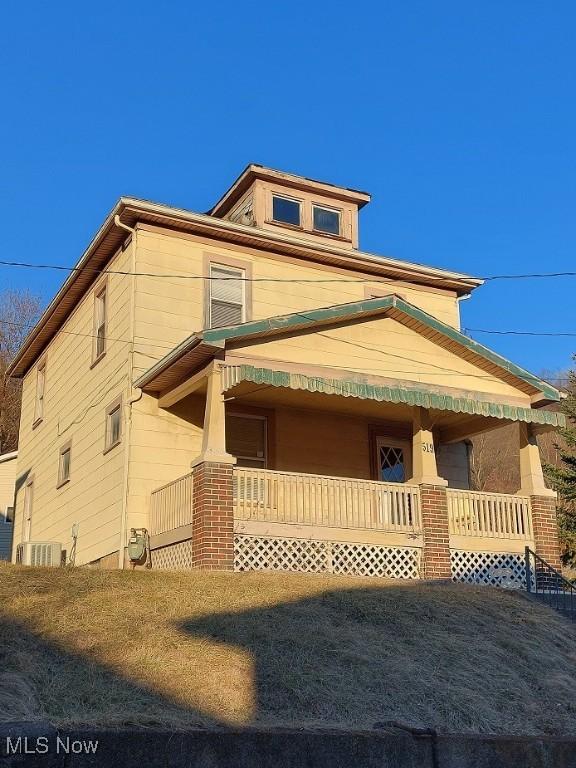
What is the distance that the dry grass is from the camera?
320 inches

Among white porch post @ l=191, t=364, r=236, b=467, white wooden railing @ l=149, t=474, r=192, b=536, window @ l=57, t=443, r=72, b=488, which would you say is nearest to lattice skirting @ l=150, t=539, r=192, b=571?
white wooden railing @ l=149, t=474, r=192, b=536

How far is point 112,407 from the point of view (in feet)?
58.7

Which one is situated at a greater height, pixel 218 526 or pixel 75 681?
pixel 218 526

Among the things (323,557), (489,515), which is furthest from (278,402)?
(489,515)

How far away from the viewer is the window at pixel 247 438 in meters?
18.0

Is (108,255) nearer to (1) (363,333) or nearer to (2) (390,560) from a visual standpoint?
(1) (363,333)

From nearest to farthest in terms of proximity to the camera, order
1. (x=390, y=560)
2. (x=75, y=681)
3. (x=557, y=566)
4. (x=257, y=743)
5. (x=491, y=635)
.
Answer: (x=257, y=743) < (x=75, y=681) < (x=491, y=635) < (x=390, y=560) < (x=557, y=566)

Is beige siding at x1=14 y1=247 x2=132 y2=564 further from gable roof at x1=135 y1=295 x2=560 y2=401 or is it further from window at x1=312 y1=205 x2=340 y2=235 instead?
window at x1=312 y1=205 x2=340 y2=235

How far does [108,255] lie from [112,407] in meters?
3.53

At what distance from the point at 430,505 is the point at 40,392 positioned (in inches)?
480

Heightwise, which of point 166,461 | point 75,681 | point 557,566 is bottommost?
point 75,681

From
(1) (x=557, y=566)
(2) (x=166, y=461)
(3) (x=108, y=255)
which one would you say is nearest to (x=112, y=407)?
(2) (x=166, y=461)

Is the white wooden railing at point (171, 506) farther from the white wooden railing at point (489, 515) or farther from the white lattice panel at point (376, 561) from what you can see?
the white wooden railing at point (489, 515)

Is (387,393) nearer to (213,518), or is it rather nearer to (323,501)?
(323,501)
